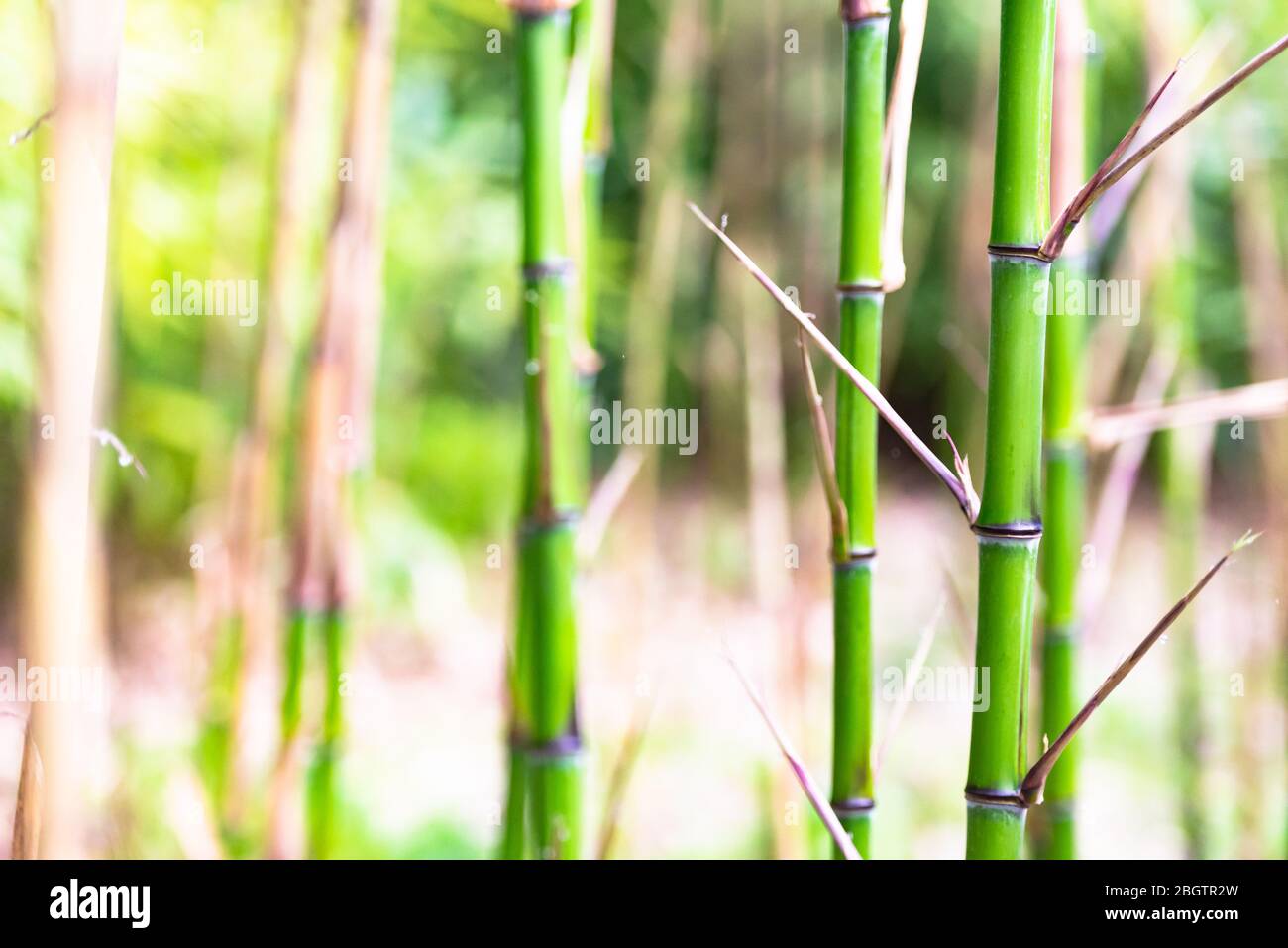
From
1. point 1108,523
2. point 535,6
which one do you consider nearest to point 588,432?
point 1108,523

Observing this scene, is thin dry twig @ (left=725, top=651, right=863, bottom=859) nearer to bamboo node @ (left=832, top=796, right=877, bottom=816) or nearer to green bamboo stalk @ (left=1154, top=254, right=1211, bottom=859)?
bamboo node @ (left=832, top=796, right=877, bottom=816)

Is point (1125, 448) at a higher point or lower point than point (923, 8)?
lower

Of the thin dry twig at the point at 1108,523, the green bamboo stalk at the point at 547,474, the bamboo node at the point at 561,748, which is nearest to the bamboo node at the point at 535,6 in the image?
the green bamboo stalk at the point at 547,474

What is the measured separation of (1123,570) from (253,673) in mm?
1821

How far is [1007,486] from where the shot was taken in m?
0.25

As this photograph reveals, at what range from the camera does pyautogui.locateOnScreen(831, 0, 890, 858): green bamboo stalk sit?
0.29m

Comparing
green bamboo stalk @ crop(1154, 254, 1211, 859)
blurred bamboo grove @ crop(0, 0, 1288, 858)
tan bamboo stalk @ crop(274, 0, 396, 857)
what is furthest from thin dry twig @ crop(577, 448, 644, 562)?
green bamboo stalk @ crop(1154, 254, 1211, 859)

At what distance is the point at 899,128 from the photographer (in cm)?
29

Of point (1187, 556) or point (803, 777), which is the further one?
point (1187, 556)

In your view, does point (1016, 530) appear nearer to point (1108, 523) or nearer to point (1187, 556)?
point (1108, 523)

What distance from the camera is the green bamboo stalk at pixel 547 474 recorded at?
1.07 feet

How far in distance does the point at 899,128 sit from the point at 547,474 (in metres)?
0.15
